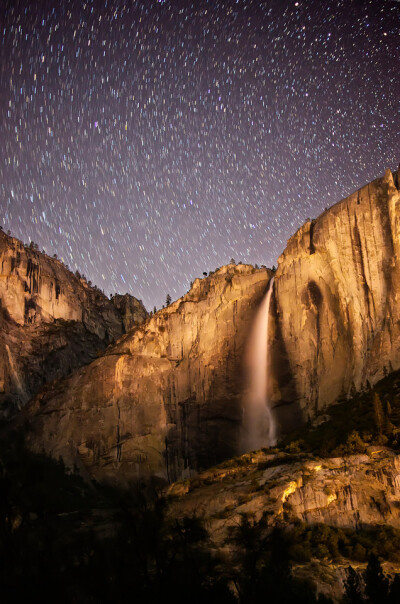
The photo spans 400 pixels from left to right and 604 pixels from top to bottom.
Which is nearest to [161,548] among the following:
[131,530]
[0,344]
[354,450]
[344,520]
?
[131,530]

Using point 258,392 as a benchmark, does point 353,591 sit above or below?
below

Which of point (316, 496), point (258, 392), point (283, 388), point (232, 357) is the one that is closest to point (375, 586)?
point (316, 496)

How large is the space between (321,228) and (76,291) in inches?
2696

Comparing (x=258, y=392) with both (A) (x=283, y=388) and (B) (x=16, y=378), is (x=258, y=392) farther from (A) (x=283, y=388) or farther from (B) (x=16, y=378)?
(B) (x=16, y=378)

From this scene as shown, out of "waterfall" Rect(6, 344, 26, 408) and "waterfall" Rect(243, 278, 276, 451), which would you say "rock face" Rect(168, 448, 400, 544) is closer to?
"waterfall" Rect(243, 278, 276, 451)

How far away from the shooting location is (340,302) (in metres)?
70.9

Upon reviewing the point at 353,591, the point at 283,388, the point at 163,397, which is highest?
the point at 163,397

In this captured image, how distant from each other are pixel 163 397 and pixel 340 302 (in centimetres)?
3327

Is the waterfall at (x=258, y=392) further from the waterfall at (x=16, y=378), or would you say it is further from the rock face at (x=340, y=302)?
the waterfall at (x=16, y=378)

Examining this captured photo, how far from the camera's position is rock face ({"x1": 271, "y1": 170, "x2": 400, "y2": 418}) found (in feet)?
215

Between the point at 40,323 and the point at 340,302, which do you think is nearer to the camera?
the point at 340,302

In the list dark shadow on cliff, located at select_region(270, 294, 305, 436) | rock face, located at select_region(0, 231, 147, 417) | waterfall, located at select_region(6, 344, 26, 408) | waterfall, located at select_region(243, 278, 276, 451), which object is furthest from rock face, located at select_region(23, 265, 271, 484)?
rock face, located at select_region(0, 231, 147, 417)

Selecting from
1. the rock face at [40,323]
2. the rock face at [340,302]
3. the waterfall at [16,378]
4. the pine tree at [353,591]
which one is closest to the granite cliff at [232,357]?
the rock face at [340,302]

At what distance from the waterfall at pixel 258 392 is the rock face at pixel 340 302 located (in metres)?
2.26
